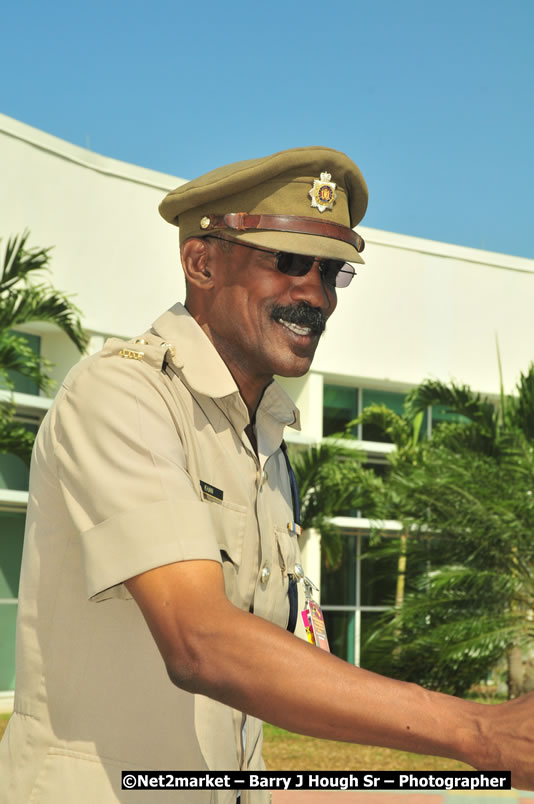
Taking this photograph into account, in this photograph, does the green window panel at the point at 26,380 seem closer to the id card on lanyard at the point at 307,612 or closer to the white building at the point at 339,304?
the white building at the point at 339,304

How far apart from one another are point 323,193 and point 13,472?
14.0 meters

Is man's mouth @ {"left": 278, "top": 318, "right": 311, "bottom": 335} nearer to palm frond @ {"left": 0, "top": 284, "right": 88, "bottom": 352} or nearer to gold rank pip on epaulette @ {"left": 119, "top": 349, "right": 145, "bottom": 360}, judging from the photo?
gold rank pip on epaulette @ {"left": 119, "top": 349, "right": 145, "bottom": 360}

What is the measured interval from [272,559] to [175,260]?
615 inches

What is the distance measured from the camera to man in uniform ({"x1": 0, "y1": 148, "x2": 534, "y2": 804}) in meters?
1.24

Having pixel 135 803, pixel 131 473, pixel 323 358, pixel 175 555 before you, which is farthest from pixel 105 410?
pixel 323 358

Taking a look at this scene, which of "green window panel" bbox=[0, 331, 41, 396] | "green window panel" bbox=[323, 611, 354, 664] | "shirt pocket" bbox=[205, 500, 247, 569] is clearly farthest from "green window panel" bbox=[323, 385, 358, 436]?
"shirt pocket" bbox=[205, 500, 247, 569]

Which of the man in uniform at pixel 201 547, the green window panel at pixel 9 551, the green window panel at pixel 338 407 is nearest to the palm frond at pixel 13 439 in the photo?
the green window panel at pixel 9 551

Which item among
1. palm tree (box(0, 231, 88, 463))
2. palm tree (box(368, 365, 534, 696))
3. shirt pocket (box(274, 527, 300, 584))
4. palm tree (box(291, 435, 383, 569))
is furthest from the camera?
palm tree (box(291, 435, 383, 569))

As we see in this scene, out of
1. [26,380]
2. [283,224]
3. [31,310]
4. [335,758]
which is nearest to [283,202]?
[283,224]

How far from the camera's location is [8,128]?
47.4 feet

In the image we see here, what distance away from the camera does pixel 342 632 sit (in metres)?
19.4

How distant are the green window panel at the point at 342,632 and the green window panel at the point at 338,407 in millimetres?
3334

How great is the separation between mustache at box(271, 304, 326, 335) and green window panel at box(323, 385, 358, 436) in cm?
1776

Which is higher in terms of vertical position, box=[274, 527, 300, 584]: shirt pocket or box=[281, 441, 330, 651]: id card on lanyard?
box=[274, 527, 300, 584]: shirt pocket
